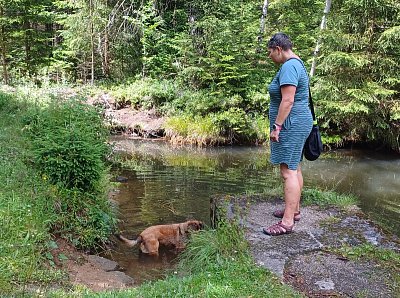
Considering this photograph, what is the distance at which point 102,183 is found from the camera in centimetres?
564

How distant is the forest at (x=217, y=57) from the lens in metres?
12.8

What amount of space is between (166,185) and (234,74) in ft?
24.1

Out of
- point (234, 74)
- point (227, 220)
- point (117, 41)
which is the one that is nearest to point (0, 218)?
point (227, 220)

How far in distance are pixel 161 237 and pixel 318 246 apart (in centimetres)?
218

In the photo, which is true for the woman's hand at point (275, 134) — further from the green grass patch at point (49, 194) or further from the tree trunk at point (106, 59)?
the tree trunk at point (106, 59)

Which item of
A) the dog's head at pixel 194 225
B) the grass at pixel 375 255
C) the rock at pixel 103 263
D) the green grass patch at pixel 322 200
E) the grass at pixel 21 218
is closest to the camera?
the grass at pixel 21 218

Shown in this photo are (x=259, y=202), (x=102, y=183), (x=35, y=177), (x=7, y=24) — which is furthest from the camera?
(x=7, y=24)

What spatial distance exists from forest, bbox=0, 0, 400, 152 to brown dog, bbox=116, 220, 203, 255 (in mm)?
8281

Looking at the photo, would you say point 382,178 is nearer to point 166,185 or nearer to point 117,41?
point 166,185

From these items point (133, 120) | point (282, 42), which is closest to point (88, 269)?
point (282, 42)

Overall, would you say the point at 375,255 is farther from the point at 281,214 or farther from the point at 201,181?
the point at 201,181

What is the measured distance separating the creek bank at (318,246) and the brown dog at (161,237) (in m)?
0.58

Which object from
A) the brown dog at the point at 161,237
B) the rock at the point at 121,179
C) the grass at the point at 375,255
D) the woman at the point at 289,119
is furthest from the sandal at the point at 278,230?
the rock at the point at 121,179

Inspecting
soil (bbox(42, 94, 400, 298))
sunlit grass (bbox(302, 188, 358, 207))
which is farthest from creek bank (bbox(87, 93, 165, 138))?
soil (bbox(42, 94, 400, 298))
